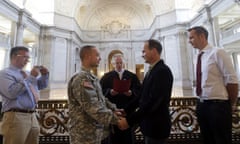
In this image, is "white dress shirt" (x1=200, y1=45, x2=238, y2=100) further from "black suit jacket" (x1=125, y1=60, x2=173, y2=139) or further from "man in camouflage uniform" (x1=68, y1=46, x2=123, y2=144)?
"man in camouflage uniform" (x1=68, y1=46, x2=123, y2=144)

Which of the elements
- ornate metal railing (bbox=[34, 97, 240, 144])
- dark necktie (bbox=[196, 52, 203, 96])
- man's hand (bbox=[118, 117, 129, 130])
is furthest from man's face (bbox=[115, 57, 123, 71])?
man's hand (bbox=[118, 117, 129, 130])

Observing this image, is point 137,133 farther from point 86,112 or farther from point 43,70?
point 86,112

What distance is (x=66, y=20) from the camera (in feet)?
43.7

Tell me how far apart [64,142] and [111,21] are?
14291 mm

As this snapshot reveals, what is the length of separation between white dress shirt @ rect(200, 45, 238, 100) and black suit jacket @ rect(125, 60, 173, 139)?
523 mm

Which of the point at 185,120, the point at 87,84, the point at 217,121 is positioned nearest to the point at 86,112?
the point at 87,84

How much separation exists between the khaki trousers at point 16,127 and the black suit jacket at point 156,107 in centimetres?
121

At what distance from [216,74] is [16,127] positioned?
2.24 metres

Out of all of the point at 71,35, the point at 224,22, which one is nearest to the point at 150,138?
the point at 224,22

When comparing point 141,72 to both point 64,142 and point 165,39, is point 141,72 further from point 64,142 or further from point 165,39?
point 64,142

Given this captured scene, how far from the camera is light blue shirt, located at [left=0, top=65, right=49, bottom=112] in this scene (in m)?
2.01

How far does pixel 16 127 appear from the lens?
1.99 metres

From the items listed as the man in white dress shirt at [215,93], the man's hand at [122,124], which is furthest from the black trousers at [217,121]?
the man's hand at [122,124]

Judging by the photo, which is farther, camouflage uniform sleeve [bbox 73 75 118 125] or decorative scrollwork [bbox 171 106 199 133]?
decorative scrollwork [bbox 171 106 199 133]
